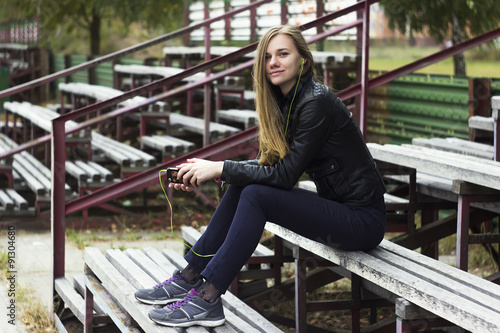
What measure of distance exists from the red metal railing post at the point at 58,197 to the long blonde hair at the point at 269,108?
1.71 metres

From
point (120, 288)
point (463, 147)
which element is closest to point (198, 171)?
point (120, 288)

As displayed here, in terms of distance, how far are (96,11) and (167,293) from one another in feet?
40.9

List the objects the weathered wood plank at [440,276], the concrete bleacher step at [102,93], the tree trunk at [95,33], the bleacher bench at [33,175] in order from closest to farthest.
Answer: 1. the weathered wood plank at [440,276]
2. the bleacher bench at [33,175]
3. the concrete bleacher step at [102,93]
4. the tree trunk at [95,33]

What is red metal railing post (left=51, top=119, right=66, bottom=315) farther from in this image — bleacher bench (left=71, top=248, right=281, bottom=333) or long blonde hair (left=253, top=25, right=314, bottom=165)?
long blonde hair (left=253, top=25, right=314, bottom=165)

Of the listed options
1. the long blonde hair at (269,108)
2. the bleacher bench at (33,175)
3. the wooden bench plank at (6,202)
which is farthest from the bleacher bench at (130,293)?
the wooden bench plank at (6,202)

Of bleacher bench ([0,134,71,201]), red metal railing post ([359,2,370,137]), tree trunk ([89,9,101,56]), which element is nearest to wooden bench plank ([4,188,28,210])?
bleacher bench ([0,134,71,201])

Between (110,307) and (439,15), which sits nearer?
(110,307)

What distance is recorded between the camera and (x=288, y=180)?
10.5 feet

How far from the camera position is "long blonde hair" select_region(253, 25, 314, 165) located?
3.25 m

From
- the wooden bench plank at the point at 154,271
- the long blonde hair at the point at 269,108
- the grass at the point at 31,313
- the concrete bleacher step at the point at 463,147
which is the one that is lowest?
the grass at the point at 31,313

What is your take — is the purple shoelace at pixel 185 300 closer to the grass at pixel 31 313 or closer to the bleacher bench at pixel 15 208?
the grass at pixel 31 313

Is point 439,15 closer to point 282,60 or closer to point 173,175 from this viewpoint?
point 282,60

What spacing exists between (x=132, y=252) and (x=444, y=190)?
6.00 ft

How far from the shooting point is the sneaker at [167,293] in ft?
11.2
